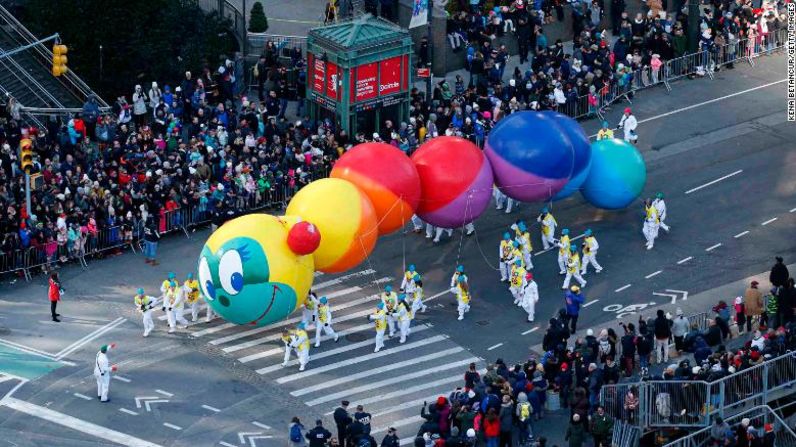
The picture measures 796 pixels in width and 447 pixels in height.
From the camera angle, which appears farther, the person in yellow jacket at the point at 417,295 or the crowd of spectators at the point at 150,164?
the crowd of spectators at the point at 150,164

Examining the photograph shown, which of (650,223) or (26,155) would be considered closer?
(26,155)

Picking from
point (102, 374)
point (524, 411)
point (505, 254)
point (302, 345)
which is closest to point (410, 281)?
point (505, 254)

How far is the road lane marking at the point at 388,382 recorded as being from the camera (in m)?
54.9

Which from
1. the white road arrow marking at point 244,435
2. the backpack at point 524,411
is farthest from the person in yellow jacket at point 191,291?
the backpack at point 524,411

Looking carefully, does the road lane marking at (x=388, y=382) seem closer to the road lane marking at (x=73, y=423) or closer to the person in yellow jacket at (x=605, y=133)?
the road lane marking at (x=73, y=423)

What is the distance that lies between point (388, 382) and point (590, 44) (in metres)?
21.0

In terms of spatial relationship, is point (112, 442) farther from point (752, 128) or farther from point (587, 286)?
point (752, 128)

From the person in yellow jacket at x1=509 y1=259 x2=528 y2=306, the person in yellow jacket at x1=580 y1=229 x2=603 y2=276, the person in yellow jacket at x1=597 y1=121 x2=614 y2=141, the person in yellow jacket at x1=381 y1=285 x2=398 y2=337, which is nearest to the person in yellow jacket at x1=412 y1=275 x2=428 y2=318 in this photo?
the person in yellow jacket at x1=381 y1=285 x2=398 y2=337

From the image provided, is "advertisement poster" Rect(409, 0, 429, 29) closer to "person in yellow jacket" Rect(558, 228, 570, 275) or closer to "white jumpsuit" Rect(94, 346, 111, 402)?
A: "person in yellow jacket" Rect(558, 228, 570, 275)

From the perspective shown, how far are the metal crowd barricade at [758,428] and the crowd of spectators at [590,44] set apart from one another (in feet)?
62.7

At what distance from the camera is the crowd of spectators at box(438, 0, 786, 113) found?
70.9m

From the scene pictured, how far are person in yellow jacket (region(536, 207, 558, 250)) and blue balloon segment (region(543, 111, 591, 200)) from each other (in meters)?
0.66

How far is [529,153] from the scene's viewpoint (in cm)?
6075

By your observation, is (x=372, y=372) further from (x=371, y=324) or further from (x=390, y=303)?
(x=371, y=324)
